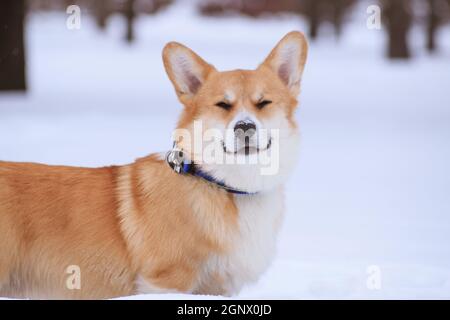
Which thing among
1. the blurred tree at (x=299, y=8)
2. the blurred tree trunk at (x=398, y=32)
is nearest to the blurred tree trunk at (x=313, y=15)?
the blurred tree at (x=299, y=8)

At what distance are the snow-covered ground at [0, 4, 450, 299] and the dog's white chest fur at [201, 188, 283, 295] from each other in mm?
107

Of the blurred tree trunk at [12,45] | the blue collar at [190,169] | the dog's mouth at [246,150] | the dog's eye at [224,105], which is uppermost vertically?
the blurred tree trunk at [12,45]

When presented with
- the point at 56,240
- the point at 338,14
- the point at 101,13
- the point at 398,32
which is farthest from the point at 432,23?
the point at 56,240

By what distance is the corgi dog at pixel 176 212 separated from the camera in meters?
2.71

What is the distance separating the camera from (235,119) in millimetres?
2654

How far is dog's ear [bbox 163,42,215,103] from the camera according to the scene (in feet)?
9.06

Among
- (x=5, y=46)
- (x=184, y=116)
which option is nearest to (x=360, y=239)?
(x=184, y=116)

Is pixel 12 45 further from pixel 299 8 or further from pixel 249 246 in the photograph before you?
pixel 299 8

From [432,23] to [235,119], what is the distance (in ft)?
57.1

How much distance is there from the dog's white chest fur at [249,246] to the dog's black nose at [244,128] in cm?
28

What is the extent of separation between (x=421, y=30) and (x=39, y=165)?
67.0 ft

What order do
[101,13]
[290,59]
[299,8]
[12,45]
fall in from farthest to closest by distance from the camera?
[299,8] < [101,13] < [12,45] < [290,59]

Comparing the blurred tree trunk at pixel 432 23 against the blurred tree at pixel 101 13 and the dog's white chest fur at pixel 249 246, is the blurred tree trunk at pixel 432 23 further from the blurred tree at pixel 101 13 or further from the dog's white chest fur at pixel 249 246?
the dog's white chest fur at pixel 249 246

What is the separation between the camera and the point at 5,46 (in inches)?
341
